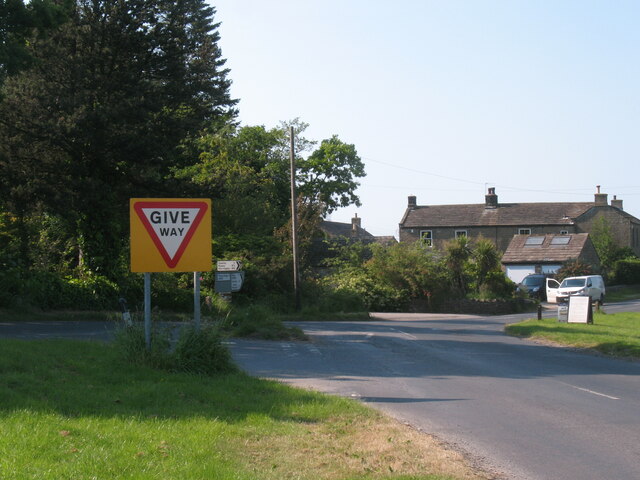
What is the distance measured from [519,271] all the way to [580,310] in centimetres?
3264

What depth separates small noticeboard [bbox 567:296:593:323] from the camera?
27438mm

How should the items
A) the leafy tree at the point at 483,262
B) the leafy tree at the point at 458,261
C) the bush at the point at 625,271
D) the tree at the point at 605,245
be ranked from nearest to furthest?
the leafy tree at the point at 458,261, the leafy tree at the point at 483,262, the bush at the point at 625,271, the tree at the point at 605,245

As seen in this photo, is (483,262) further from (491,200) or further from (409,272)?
(491,200)

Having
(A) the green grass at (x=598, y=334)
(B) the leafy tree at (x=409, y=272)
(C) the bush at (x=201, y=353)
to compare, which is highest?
(B) the leafy tree at (x=409, y=272)

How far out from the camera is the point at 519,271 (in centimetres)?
5969

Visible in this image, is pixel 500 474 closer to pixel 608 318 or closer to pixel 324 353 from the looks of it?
pixel 324 353

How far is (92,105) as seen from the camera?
2781cm

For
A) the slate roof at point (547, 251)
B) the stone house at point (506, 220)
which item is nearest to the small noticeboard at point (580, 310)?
the slate roof at point (547, 251)

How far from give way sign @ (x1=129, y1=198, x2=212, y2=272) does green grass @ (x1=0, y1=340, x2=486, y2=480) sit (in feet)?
5.46

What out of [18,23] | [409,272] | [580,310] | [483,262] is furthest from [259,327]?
[483,262]

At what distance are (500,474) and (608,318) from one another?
27.0 meters

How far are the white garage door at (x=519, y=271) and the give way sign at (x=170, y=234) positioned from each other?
51239 mm

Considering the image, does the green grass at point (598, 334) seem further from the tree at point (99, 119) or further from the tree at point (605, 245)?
the tree at point (605, 245)

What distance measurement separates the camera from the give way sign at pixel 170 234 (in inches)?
444
